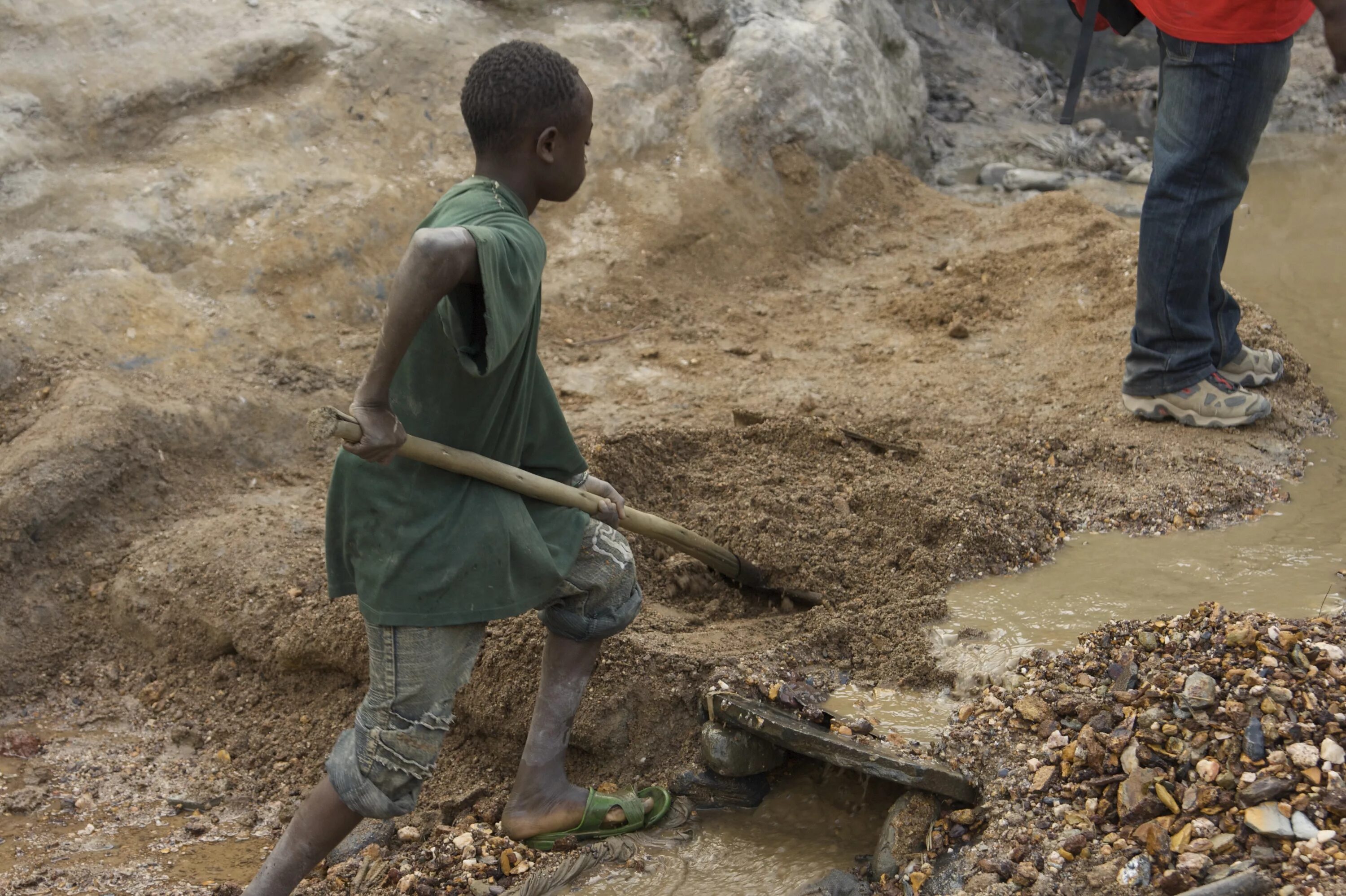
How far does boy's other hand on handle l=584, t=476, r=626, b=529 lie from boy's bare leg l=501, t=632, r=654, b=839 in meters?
0.28

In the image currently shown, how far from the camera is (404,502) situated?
2139 mm

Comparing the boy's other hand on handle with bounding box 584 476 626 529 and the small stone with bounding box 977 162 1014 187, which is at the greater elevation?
the boy's other hand on handle with bounding box 584 476 626 529

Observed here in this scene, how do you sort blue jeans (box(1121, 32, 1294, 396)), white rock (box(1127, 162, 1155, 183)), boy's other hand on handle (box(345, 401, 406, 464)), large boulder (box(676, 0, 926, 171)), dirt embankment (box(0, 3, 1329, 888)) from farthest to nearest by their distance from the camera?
white rock (box(1127, 162, 1155, 183)) < large boulder (box(676, 0, 926, 171)) < blue jeans (box(1121, 32, 1294, 396)) < dirt embankment (box(0, 3, 1329, 888)) < boy's other hand on handle (box(345, 401, 406, 464))

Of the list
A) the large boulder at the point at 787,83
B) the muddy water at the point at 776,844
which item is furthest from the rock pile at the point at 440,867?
the large boulder at the point at 787,83

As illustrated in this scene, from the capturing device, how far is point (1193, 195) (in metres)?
3.66

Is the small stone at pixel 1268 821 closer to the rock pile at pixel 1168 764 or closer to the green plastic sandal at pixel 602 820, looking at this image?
the rock pile at pixel 1168 764

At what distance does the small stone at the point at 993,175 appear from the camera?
7.22 m

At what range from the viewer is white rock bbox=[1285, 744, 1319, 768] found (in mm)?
1981

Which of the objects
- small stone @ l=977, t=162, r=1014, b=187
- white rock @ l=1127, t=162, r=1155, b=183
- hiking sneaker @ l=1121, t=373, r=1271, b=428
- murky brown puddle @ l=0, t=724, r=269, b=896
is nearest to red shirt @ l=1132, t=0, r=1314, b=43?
hiking sneaker @ l=1121, t=373, r=1271, b=428

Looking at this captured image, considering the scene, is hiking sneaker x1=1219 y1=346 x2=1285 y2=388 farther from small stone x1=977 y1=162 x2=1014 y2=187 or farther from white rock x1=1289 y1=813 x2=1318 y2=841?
small stone x1=977 y1=162 x2=1014 y2=187

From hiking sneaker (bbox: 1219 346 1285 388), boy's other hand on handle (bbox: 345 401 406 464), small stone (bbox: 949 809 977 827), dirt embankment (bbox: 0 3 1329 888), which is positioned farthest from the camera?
hiking sneaker (bbox: 1219 346 1285 388)

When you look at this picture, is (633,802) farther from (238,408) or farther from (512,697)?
(238,408)

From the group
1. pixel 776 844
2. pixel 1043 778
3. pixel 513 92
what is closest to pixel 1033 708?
pixel 1043 778

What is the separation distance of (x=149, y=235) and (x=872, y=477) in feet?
9.78
